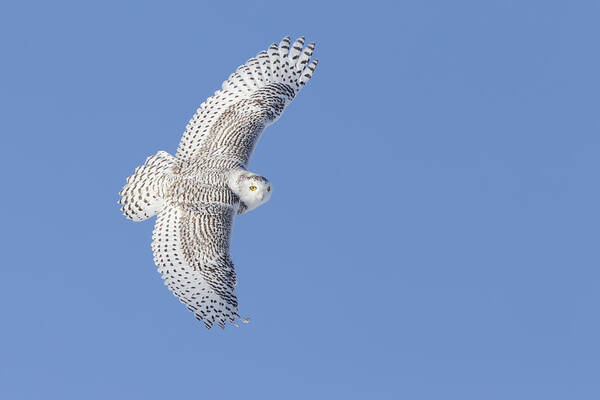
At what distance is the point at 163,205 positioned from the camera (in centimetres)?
2267

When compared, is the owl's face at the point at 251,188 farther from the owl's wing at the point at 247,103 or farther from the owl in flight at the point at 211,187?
the owl's wing at the point at 247,103

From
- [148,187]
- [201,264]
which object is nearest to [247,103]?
[148,187]

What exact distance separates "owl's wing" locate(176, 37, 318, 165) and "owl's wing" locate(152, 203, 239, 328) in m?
1.70

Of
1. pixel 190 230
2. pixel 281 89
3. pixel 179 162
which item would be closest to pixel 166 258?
pixel 190 230

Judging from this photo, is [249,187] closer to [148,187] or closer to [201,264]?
[201,264]

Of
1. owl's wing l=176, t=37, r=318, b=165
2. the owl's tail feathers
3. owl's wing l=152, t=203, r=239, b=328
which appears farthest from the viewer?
owl's wing l=176, t=37, r=318, b=165

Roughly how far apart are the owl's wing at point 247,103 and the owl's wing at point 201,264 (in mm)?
1696

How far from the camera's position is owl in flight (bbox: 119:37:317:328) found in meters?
22.0

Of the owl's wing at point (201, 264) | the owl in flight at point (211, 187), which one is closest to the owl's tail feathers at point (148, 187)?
the owl in flight at point (211, 187)

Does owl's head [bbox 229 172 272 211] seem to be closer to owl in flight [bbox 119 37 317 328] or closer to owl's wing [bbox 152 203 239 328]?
owl in flight [bbox 119 37 317 328]

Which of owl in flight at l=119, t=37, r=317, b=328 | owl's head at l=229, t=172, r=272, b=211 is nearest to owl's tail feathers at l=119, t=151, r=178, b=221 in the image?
owl in flight at l=119, t=37, r=317, b=328

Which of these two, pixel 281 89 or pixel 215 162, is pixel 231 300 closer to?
pixel 215 162

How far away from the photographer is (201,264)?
21.9 m

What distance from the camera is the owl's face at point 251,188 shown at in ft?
73.8
